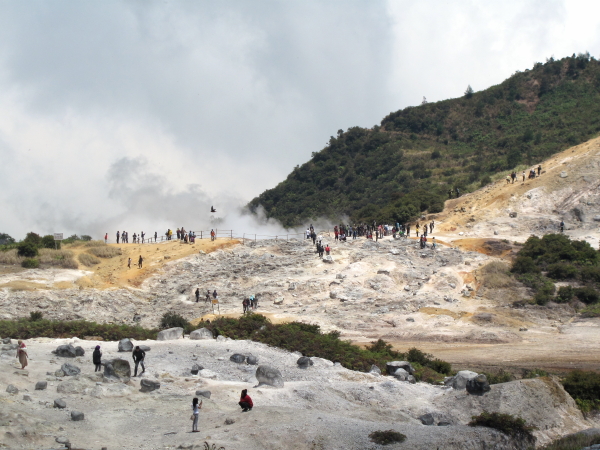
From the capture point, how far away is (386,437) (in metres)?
13.7

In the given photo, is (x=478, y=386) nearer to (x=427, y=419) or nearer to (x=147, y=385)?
(x=427, y=419)

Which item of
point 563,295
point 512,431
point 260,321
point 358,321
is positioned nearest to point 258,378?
point 512,431

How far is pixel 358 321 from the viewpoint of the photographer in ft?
107

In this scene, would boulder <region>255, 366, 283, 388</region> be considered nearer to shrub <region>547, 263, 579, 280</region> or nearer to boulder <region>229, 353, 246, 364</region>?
boulder <region>229, 353, 246, 364</region>

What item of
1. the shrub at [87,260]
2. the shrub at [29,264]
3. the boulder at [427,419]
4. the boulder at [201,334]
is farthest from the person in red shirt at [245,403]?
the shrub at [87,260]

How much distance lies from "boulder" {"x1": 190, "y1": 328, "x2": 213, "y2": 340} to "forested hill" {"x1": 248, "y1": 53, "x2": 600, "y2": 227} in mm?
46842

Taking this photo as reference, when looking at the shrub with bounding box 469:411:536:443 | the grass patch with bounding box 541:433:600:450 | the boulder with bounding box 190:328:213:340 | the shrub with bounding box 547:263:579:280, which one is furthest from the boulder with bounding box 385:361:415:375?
the shrub with bounding box 547:263:579:280

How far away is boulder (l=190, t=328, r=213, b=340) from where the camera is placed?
78.5 ft

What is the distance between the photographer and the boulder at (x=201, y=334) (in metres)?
23.9

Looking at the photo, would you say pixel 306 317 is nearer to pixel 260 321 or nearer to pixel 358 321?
pixel 358 321

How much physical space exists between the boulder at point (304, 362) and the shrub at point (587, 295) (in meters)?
19.2

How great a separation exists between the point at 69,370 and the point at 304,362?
7.41 meters

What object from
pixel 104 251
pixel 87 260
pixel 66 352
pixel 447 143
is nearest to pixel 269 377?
pixel 66 352

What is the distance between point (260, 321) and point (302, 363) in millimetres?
6776
